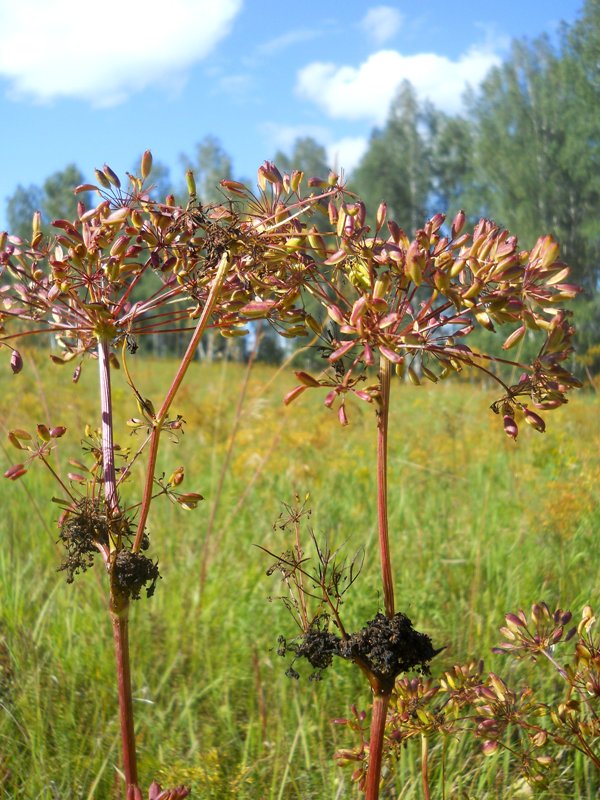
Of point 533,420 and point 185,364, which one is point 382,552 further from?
point 185,364

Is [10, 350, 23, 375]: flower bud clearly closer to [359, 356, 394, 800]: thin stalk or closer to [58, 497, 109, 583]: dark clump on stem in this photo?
[58, 497, 109, 583]: dark clump on stem

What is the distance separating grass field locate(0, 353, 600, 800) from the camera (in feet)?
5.95

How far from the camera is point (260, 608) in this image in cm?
266

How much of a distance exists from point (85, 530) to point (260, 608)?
1.72 meters

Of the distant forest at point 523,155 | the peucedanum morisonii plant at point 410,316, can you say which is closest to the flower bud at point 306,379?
the peucedanum morisonii plant at point 410,316

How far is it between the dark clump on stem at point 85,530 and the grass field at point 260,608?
0.56 metres

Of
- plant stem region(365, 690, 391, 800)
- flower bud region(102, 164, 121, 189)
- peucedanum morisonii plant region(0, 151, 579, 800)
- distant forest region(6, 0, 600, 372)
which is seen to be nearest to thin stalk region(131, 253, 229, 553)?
peucedanum morisonii plant region(0, 151, 579, 800)

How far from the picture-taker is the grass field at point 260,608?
1.81m

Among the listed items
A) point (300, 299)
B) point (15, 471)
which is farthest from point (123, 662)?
point (300, 299)

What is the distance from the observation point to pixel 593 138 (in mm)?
21734

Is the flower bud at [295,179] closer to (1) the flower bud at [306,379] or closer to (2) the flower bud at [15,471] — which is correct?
(1) the flower bud at [306,379]

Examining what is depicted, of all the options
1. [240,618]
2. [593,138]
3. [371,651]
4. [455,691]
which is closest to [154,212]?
[371,651]

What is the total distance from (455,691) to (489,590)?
149 centimetres

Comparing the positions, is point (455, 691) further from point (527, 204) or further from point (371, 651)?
point (527, 204)
